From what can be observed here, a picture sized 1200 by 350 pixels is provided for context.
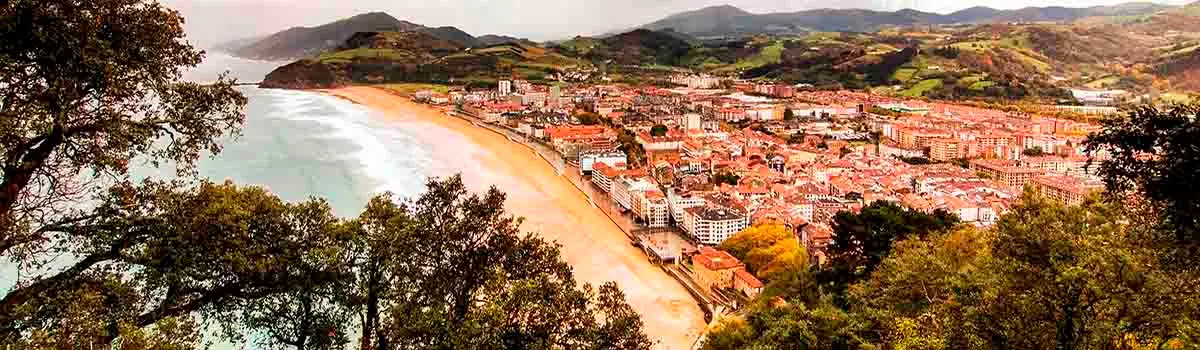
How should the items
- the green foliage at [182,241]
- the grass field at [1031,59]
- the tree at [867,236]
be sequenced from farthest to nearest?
the grass field at [1031,59] → the tree at [867,236] → the green foliage at [182,241]

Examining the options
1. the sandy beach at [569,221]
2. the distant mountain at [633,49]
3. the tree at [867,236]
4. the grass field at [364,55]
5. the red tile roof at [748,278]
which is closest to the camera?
the tree at [867,236]

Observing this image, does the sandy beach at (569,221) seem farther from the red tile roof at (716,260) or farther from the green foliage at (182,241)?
the green foliage at (182,241)

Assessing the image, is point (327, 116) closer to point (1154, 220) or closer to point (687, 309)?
point (687, 309)

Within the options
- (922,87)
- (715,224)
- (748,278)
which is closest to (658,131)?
(715,224)

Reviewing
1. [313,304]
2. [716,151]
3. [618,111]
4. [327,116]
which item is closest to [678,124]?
[618,111]

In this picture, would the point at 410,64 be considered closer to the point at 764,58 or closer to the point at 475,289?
the point at 764,58

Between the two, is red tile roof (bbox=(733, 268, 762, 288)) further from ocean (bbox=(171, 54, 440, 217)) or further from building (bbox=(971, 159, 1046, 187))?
building (bbox=(971, 159, 1046, 187))

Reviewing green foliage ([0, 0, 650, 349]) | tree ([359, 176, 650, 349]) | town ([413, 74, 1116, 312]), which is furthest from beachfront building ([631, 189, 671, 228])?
tree ([359, 176, 650, 349])

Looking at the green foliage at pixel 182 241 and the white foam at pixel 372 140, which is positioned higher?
the green foliage at pixel 182 241

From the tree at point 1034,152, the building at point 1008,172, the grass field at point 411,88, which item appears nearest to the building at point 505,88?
the grass field at point 411,88
